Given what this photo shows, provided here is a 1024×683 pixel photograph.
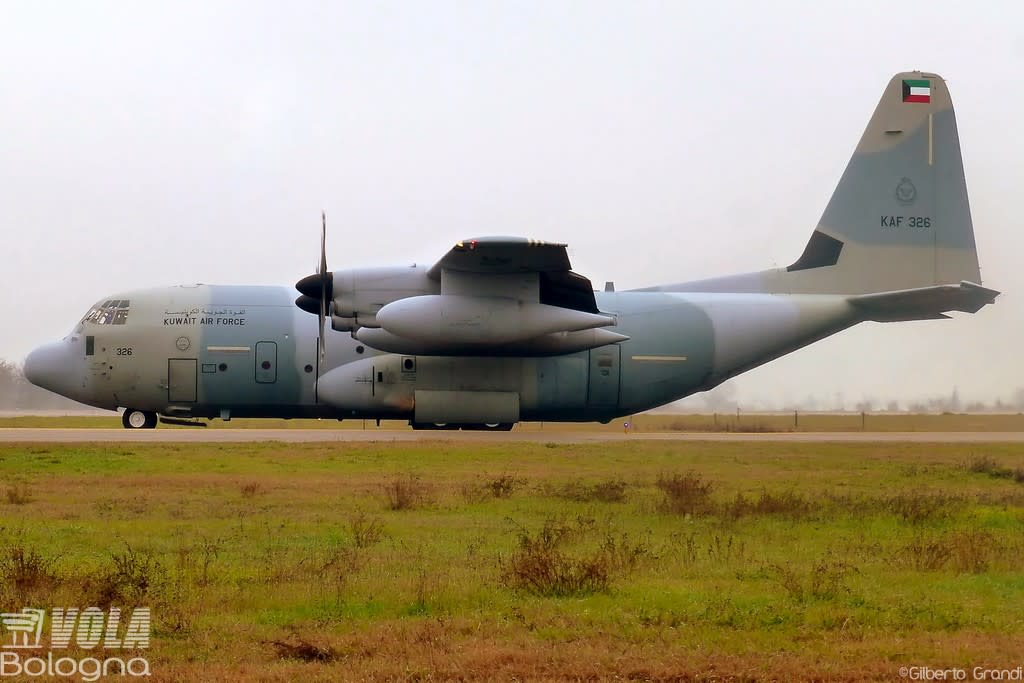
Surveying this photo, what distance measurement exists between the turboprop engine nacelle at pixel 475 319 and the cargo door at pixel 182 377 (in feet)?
20.0

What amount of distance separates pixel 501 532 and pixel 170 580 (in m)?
4.75

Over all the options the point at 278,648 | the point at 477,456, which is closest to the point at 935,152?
the point at 477,456

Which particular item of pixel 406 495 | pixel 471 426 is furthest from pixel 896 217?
pixel 406 495

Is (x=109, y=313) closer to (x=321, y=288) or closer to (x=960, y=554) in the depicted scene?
(x=321, y=288)

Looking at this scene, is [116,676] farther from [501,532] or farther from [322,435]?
[322,435]

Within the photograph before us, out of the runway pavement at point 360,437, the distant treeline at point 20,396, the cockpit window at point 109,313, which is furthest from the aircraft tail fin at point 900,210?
the distant treeline at point 20,396

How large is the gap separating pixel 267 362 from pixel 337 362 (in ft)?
5.95

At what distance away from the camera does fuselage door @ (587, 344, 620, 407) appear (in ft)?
89.1

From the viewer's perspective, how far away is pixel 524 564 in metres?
9.91

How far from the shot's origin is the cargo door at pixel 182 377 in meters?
26.7

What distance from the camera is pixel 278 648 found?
750 cm

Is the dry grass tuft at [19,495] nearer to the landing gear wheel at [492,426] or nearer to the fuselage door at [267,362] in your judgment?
the fuselage door at [267,362]

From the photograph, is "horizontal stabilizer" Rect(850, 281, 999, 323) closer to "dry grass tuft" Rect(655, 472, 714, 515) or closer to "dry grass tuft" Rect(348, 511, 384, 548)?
"dry grass tuft" Rect(655, 472, 714, 515)

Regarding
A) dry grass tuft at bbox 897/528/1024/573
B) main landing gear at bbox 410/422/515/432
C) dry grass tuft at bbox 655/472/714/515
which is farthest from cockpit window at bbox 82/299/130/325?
dry grass tuft at bbox 897/528/1024/573
